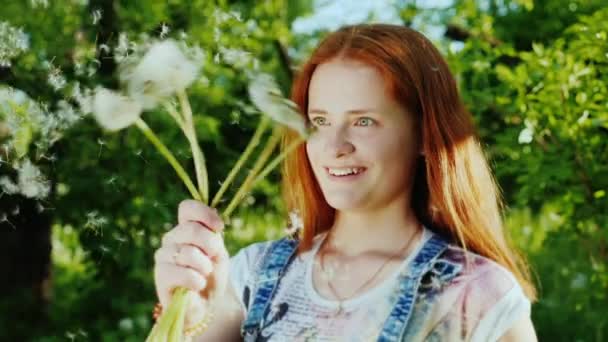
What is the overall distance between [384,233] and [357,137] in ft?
0.66

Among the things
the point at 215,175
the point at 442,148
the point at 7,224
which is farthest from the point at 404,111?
the point at 7,224

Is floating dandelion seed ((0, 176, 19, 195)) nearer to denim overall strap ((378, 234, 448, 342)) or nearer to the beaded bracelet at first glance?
the beaded bracelet

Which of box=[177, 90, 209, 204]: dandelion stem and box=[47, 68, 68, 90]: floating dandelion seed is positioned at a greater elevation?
box=[47, 68, 68, 90]: floating dandelion seed

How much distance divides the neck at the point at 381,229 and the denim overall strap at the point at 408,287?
51 mm

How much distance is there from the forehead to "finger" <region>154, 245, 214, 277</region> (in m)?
0.36

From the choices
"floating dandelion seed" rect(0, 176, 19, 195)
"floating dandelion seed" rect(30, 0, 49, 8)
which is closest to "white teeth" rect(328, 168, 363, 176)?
"floating dandelion seed" rect(0, 176, 19, 195)

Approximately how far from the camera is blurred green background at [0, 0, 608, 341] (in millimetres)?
3092

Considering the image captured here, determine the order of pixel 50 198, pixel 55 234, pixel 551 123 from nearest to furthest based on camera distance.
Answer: pixel 551 123 → pixel 50 198 → pixel 55 234

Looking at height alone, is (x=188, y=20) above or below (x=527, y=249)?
above

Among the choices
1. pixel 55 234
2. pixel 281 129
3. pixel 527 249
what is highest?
pixel 55 234

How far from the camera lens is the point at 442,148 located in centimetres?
184

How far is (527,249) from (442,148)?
381 cm

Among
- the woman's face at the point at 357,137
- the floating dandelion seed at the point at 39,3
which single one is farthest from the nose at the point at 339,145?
the floating dandelion seed at the point at 39,3

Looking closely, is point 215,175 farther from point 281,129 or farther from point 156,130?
point 281,129
